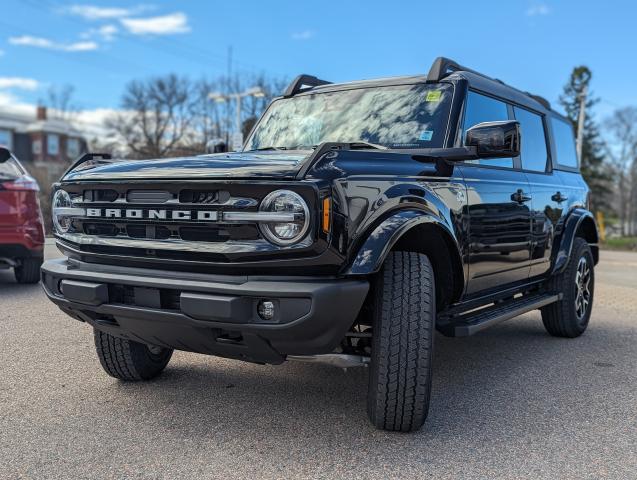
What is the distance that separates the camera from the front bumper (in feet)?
8.54

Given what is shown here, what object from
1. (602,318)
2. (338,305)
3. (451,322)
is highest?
(338,305)

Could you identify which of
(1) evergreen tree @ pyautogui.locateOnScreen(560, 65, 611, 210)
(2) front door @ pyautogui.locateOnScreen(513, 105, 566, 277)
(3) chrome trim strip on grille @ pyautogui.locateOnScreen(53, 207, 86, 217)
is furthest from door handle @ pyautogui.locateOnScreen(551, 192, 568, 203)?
(1) evergreen tree @ pyautogui.locateOnScreen(560, 65, 611, 210)

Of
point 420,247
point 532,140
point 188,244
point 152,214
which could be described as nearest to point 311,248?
point 188,244

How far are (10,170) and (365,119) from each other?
15.2 ft

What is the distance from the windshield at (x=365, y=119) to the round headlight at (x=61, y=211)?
1502 millimetres

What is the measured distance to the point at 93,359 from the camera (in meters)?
4.41

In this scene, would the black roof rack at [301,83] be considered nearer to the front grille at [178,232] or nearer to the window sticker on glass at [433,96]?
the window sticker on glass at [433,96]

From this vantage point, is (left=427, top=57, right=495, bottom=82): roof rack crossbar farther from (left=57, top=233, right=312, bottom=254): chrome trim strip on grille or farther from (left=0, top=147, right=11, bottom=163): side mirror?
(left=0, top=147, right=11, bottom=163): side mirror

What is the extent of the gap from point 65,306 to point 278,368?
1563 mm

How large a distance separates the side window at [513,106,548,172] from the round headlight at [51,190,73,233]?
3.22 m

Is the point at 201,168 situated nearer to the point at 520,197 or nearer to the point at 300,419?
the point at 300,419

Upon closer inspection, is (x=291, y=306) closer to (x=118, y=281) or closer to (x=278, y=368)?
(x=118, y=281)

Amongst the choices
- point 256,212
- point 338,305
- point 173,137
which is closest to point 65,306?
point 256,212

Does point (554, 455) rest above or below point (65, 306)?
below
